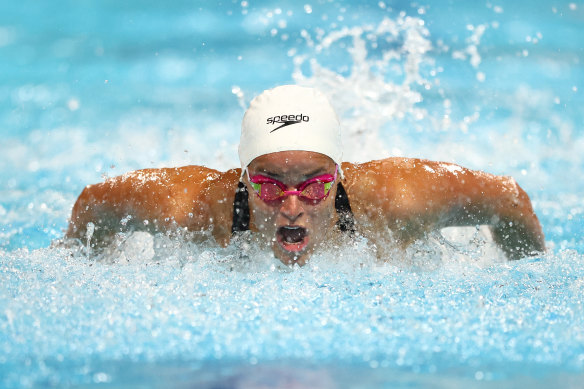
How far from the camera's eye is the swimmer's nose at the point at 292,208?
2270mm

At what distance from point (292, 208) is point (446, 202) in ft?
1.97

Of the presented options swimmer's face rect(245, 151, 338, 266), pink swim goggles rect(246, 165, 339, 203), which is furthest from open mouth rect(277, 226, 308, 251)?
pink swim goggles rect(246, 165, 339, 203)

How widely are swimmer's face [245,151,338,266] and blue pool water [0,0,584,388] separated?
0.07 meters

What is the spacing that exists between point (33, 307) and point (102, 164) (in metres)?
3.05

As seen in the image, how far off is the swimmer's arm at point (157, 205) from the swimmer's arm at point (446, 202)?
0.56 m

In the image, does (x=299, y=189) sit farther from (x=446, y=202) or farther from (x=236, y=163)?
(x=236, y=163)

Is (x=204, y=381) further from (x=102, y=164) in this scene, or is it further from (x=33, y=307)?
(x=102, y=164)

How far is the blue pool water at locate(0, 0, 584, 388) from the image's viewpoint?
1.61 m

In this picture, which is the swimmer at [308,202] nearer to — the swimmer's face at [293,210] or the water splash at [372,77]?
the swimmer's face at [293,210]

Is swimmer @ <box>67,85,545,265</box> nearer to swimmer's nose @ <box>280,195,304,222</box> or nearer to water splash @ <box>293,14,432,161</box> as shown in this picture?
swimmer's nose @ <box>280,195,304,222</box>

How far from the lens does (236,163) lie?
446 centimetres

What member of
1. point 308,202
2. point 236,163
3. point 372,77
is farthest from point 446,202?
point 372,77

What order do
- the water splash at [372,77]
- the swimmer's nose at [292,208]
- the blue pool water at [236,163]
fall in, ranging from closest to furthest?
the blue pool water at [236,163] < the swimmer's nose at [292,208] < the water splash at [372,77]

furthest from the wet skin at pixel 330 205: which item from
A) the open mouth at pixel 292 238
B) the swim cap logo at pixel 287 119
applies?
the swim cap logo at pixel 287 119
